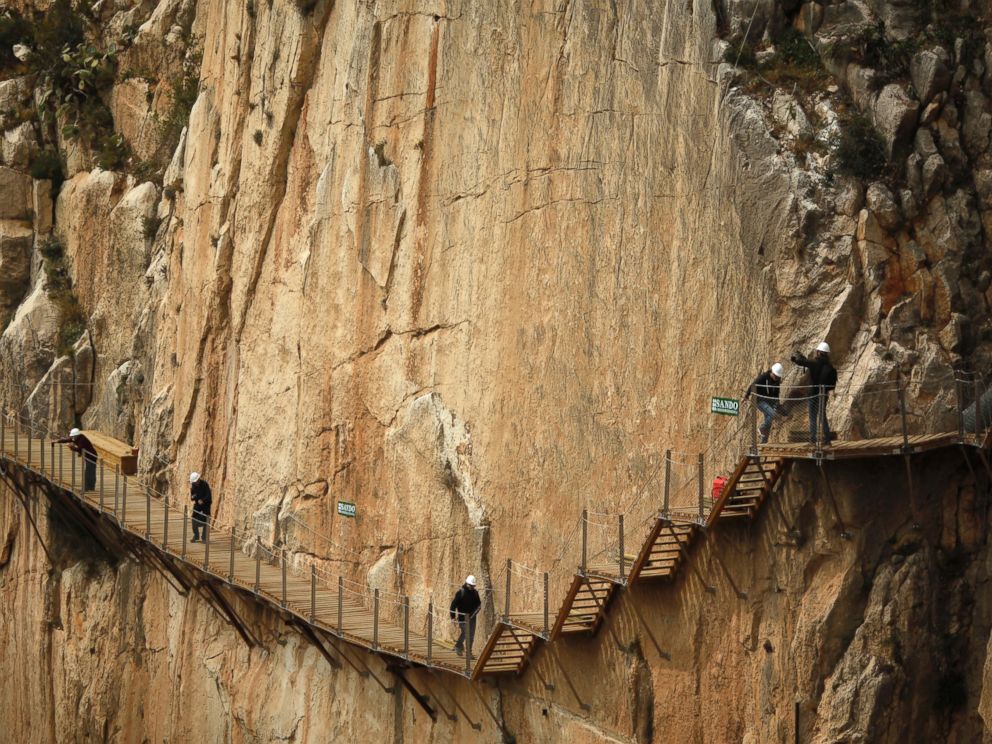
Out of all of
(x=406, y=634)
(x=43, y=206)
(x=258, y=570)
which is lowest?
(x=406, y=634)

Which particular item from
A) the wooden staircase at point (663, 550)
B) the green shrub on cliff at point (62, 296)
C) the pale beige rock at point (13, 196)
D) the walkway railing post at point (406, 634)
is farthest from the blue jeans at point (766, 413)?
the pale beige rock at point (13, 196)

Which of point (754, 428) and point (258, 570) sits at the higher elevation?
point (754, 428)

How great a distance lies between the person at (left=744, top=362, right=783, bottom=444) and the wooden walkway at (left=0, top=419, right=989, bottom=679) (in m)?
0.38

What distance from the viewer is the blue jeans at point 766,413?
65.3ft

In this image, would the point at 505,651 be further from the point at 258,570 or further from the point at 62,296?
the point at 62,296

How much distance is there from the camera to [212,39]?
3503cm

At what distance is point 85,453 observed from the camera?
3316cm

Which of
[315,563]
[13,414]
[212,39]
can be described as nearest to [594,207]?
[315,563]

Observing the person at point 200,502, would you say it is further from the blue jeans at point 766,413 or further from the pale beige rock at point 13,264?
the blue jeans at point 766,413

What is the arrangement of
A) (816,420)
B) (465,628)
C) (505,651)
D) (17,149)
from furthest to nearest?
(17,149) → (465,628) → (505,651) → (816,420)

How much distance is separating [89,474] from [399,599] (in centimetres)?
964

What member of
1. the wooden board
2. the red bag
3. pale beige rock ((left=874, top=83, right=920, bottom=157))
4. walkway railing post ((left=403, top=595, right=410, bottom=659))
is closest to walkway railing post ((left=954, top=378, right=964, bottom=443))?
the red bag

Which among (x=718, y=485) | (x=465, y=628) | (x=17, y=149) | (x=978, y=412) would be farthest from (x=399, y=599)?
(x=17, y=149)

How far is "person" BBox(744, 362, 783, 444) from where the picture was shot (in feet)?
65.3
